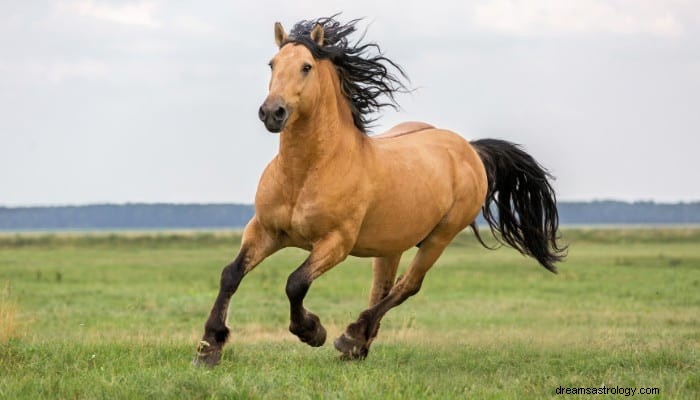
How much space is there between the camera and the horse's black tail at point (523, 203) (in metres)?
11.4

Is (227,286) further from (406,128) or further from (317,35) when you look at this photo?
(406,128)

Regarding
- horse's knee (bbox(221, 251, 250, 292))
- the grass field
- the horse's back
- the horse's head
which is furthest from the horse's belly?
the horse's head

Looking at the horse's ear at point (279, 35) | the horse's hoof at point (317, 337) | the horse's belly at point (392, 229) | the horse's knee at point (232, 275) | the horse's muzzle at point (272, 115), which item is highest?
the horse's ear at point (279, 35)

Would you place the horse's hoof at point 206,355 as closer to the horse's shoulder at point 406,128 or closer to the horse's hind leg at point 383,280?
the horse's hind leg at point 383,280

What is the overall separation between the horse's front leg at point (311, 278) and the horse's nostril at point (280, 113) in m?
1.18

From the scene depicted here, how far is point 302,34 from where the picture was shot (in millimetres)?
7926

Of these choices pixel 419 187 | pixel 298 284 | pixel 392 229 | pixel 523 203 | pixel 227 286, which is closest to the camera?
pixel 298 284

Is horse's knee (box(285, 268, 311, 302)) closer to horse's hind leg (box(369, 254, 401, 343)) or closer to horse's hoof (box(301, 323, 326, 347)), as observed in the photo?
horse's hoof (box(301, 323, 326, 347))

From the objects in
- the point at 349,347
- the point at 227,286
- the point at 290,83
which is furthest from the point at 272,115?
the point at 349,347

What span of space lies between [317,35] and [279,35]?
0.30 m

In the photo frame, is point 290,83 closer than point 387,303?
Yes

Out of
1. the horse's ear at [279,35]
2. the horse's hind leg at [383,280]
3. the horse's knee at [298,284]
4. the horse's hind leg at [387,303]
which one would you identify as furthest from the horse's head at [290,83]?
the horse's hind leg at [383,280]

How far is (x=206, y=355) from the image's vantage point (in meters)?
7.54

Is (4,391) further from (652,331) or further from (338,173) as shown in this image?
(652,331)
